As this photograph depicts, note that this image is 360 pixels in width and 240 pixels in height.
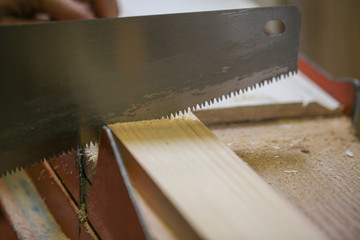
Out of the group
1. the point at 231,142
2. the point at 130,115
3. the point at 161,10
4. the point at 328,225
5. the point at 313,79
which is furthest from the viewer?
the point at 161,10

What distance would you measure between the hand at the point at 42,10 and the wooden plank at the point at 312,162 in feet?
2.09

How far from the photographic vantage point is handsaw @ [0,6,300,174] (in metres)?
0.86

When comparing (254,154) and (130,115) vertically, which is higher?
(130,115)

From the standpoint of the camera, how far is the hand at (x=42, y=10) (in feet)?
3.68

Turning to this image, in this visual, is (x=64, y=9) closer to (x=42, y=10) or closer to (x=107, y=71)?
(x=42, y=10)

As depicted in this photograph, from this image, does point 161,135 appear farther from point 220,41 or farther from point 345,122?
point 345,122

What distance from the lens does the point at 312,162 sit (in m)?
1.02

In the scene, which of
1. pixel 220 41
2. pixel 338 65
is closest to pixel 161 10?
pixel 220 41

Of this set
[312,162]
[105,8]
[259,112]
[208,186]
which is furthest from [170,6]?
[208,186]

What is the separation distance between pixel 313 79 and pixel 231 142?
0.85m

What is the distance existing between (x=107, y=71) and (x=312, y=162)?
66 centimetres

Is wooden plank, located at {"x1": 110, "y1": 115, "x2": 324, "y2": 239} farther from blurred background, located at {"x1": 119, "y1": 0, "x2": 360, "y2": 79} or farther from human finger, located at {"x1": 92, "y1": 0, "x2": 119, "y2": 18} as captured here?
blurred background, located at {"x1": 119, "y1": 0, "x2": 360, "y2": 79}

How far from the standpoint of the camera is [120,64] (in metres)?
0.93

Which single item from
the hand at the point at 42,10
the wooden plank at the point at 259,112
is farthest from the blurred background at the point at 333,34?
the hand at the point at 42,10
